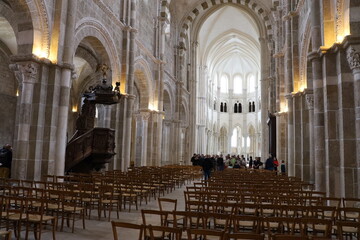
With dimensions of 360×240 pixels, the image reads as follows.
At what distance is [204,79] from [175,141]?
18.4 metres

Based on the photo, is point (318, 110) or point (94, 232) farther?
point (318, 110)

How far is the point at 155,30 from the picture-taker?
982 inches

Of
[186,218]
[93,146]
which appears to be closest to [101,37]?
[93,146]

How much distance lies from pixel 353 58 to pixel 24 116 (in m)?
10.5

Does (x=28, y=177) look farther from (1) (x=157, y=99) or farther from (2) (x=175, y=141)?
(2) (x=175, y=141)

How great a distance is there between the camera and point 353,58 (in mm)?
8281

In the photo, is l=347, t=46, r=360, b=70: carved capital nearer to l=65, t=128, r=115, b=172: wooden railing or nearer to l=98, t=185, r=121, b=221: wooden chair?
l=98, t=185, r=121, b=221: wooden chair

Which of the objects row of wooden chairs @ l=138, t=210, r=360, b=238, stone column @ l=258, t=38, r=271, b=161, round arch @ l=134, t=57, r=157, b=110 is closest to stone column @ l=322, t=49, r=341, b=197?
row of wooden chairs @ l=138, t=210, r=360, b=238

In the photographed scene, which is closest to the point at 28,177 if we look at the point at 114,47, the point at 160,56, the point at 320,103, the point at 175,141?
the point at 114,47

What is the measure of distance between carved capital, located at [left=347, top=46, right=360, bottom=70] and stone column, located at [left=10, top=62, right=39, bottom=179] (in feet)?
33.0

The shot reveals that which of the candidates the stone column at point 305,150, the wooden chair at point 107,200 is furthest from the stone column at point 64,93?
the stone column at point 305,150

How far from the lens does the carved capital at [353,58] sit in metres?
8.19

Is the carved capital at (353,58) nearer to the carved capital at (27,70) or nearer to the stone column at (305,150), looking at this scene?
the stone column at (305,150)

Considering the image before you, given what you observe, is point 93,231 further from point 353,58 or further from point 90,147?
point 90,147
